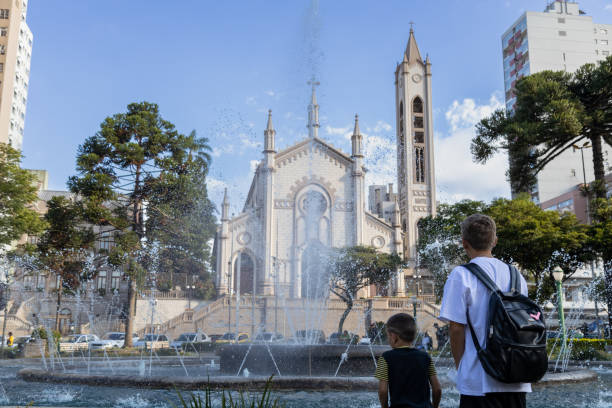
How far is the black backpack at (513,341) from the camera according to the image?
280 centimetres

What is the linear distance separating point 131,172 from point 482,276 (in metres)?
33.4

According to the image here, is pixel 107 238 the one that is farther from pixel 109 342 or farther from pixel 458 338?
pixel 458 338

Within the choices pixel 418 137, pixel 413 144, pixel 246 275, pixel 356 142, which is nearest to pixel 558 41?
pixel 418 137

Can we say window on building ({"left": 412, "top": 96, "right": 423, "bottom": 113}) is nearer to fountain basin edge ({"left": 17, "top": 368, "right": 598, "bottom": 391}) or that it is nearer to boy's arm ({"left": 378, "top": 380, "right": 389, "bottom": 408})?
fountain basin edge ({"left": 17, "top": 368, "right": 598, "bottom": 391})

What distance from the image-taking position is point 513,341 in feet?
9.18

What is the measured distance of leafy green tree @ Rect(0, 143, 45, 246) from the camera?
26594mm

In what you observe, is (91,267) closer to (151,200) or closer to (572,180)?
(151,200)

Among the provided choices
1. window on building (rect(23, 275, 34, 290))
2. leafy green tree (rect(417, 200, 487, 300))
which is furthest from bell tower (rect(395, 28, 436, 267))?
window on building (rect(23, 275, 34, 290))

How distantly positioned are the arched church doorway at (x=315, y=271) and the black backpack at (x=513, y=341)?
41967 millimetres

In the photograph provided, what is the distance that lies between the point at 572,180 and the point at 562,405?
6777cm

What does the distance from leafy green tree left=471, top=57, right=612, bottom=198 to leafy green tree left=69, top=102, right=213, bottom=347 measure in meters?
19.5

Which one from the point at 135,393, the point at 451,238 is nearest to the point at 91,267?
the point at 451,238

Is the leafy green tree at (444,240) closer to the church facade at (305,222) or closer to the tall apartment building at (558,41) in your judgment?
the church facade at (305,222)

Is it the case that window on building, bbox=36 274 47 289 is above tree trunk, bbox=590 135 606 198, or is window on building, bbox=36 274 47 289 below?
below
